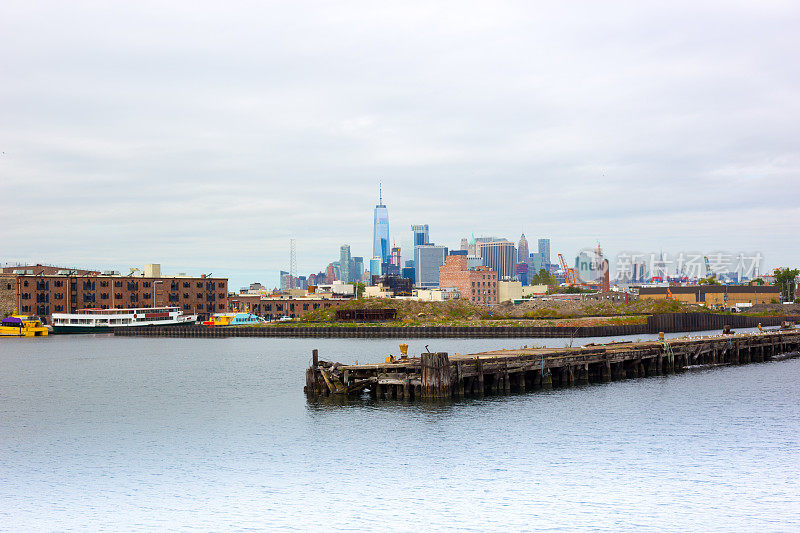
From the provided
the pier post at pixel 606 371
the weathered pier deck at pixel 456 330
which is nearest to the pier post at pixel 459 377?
the pier post at pixel 606 371

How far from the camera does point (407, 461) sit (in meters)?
40.9

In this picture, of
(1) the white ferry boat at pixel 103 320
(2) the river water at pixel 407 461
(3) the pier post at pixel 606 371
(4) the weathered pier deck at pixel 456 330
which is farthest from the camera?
(1) the white ferry boat at pixel 103 320

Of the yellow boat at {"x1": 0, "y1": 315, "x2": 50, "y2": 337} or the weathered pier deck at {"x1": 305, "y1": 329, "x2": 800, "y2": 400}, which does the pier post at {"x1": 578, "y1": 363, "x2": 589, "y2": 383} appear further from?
the yellow boat at {"x1": 0, "y1": 315, "x2": 50, "y2": 337}

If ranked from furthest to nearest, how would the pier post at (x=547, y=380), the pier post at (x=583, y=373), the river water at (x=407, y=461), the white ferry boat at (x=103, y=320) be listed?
the white ferry boat at (x=103, y=320) < the pier post at (x=583, y=373) < the pier post at (x=547, y=380) < the river water at (x=407, y=461)

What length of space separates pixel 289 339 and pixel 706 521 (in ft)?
471

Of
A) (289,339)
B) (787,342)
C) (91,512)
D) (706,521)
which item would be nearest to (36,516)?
(91,512)

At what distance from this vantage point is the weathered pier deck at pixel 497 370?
58.2 metres

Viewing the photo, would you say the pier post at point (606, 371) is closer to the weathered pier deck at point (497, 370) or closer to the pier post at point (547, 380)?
the weathered pier deck at point (497, 370)

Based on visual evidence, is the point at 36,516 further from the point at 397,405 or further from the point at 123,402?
the point at 123,402

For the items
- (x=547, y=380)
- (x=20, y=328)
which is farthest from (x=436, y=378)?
(x=20, y=328)

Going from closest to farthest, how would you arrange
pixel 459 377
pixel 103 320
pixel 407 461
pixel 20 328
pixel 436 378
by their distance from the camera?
pixel 407 461, pixel 436 378, pixel 459 377, pixel 20 328, pixel 103 320

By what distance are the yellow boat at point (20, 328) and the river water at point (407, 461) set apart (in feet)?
398

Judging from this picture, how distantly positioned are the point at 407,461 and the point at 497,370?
22172 mm

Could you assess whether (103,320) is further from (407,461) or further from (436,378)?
(407,461)
